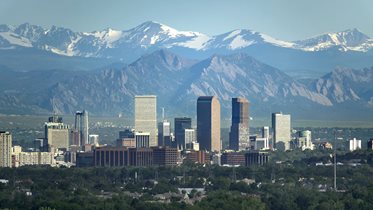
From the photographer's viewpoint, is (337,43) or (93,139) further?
(337,43)

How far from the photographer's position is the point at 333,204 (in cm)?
5944

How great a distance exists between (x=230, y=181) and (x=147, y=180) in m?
7.10

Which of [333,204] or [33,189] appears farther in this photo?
[33,189]

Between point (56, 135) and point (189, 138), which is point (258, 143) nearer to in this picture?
point (189, 138)

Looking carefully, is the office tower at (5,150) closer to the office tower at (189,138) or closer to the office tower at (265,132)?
the office tower at (189,138)

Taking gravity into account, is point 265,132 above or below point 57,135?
above

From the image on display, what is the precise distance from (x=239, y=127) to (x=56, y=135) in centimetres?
1286

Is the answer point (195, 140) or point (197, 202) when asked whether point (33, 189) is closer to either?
point (197, 202)

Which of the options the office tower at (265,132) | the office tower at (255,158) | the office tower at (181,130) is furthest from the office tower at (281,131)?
the office tower at (255,158)

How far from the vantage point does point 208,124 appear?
407 feet

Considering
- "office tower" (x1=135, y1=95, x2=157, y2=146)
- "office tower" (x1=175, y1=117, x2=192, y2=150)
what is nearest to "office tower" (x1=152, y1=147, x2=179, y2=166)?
"office tower" (x1=175, y1=117, x2=192, y2=150)

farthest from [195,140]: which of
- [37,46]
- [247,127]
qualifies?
[37,46]

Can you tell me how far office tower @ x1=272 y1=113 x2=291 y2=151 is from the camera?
122 m

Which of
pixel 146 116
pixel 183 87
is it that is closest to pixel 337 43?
pixel 183 87
